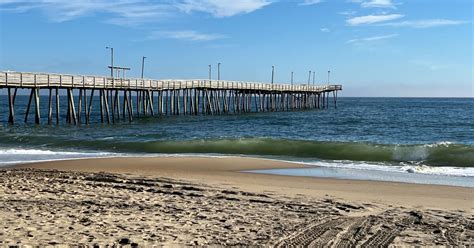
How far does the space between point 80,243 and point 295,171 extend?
8.86 meters

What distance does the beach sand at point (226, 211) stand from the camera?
6141 millimetres

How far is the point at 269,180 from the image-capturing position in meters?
12.0

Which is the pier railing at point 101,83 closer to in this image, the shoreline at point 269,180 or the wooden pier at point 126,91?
the wooden pier at point 126,91

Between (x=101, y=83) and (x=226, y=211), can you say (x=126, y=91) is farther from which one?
(x=226, y=211)

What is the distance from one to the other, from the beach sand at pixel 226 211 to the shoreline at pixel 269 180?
0.04m

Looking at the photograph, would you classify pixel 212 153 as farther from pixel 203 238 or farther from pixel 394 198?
pixel 203 238

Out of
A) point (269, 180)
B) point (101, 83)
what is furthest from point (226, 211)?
point (101, 83)

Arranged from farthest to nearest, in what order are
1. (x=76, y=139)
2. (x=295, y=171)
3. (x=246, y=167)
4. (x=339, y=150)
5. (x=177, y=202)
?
(x=76, y=139), (x=339, y=150), (x=246, y=167), (x=295, y=171), (x=177, y=202)

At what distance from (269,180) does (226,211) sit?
14.6 ft

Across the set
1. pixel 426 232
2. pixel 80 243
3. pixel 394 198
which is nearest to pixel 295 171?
pixel 394 198

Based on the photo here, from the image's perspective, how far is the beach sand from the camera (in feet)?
20.1

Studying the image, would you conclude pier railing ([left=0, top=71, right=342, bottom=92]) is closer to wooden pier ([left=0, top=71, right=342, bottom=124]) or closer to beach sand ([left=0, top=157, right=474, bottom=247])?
wooden pier ([left=0, top=71, right=342, bottom=124])

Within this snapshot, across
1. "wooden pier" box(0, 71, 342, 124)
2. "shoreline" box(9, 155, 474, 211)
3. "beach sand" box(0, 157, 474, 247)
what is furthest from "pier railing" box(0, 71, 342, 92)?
"beach sand" box(0, 157, 474, 247)

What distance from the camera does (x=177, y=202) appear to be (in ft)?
27.7
